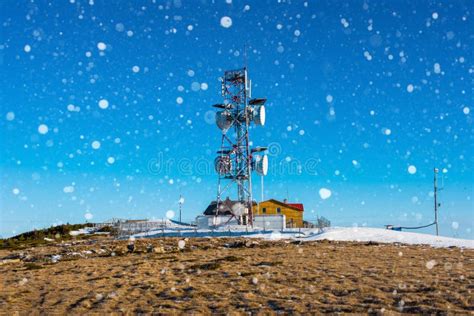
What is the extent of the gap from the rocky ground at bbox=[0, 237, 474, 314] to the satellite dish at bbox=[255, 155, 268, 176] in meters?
22.6

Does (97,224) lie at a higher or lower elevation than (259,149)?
lower

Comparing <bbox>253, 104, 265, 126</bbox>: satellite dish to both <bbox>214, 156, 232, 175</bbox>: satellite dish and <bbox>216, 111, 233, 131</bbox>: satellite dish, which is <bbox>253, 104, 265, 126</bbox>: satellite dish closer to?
<bbox>216, 111, 233, 131</bbox>: satellite dish

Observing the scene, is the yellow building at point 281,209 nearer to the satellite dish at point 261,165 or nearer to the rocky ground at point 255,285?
the satellite dish at point 261,165

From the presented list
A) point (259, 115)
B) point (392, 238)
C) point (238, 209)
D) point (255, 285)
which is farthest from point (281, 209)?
point (255, 285)

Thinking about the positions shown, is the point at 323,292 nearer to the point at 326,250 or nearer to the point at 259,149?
the point at 326,250

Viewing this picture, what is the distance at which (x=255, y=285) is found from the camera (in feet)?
38.7

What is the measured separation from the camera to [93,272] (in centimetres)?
1602

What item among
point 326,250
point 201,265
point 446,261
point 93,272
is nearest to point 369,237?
point 326,250

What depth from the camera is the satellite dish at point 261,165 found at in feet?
138

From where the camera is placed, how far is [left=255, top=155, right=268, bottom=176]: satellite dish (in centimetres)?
4194

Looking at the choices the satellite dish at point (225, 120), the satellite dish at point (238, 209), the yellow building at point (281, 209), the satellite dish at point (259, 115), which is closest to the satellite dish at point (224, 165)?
the satellite dish at point (225, 120)

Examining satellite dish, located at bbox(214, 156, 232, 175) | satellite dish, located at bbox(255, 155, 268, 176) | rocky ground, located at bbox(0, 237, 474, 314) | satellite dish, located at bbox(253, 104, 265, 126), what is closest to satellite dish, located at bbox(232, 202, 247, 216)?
satellite dish, located at bbox(214, 156, 232, 175)

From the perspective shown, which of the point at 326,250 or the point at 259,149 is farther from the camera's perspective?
the point at 259,149

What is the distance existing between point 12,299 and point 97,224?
1814 inches
